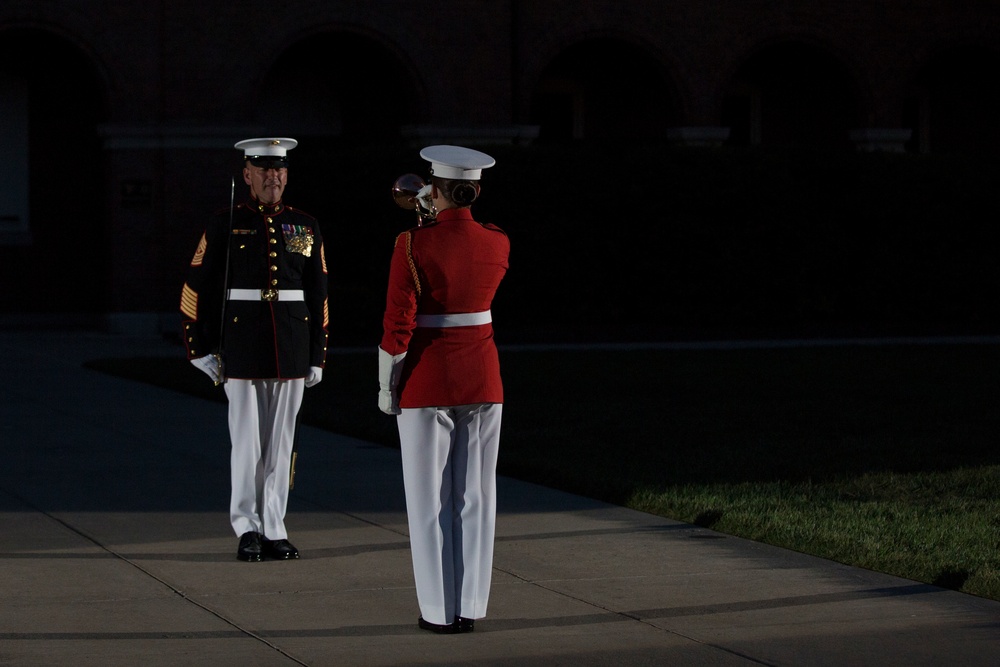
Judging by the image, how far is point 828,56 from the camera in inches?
1036

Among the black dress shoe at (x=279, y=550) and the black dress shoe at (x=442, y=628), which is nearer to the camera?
the black dress shoe at (x=442, y=628)

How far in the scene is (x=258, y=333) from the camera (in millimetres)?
7715

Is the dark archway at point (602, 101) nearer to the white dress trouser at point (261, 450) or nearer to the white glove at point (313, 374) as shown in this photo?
the white glove at point (313, 374)

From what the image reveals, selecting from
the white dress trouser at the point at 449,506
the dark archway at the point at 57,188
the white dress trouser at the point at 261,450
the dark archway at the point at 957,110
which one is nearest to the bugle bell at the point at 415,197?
the white dress trouser at the point at 449,506

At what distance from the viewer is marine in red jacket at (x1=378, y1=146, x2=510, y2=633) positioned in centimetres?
625

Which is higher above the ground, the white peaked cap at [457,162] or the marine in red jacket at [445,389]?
the white peaked cap at [457,162]

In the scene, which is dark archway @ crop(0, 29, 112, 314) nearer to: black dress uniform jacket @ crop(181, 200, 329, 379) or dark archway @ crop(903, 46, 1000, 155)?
dark archway @ crop(903, 46, 1000, 155)

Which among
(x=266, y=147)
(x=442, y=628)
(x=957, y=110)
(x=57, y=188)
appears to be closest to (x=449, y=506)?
(x=442, y=628)

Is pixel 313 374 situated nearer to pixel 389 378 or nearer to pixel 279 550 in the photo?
pixel 279 550

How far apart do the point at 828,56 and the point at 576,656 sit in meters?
21.6

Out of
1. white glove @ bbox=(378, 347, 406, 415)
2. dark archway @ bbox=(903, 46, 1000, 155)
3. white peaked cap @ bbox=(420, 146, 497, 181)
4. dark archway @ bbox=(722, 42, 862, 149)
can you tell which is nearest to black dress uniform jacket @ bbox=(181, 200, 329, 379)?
white glove @ bbox=(378, 347, 406, 415)

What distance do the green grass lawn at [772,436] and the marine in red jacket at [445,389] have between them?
7.08 ft

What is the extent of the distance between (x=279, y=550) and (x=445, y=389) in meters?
1.84

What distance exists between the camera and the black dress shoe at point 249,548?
7676 millimetres
